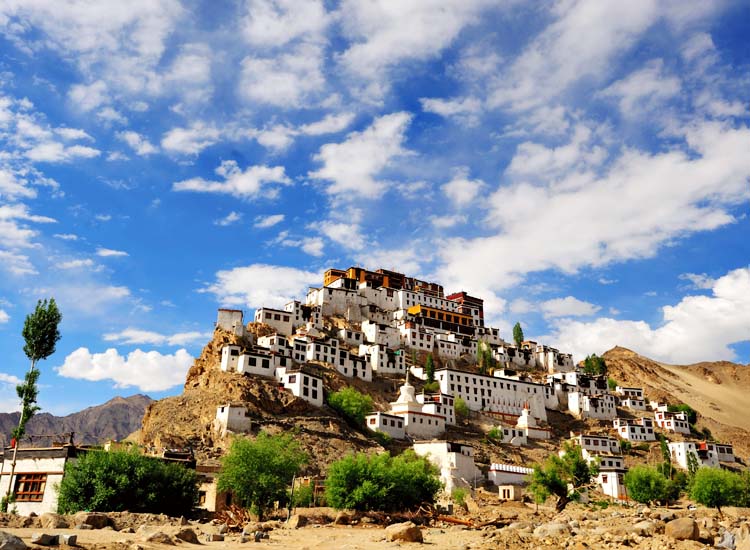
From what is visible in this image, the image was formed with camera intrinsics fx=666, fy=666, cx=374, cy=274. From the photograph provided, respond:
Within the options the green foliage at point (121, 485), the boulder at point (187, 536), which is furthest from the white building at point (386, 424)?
the boulder at point (187, 536)

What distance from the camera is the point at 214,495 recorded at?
38.0 meters

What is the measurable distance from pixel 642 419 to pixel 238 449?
70.5 m

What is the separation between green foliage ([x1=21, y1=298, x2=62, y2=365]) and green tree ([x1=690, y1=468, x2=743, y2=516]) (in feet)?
175

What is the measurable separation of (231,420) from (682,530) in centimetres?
3813

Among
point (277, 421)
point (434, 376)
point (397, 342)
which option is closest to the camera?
point (277, 421)

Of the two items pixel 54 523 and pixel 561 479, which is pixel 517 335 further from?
pixel 54 523

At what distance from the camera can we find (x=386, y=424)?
215 ft

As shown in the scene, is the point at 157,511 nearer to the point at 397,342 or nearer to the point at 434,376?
the point at 434,376

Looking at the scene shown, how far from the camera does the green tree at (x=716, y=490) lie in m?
57.7

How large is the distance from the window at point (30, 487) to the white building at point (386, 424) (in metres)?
35.1

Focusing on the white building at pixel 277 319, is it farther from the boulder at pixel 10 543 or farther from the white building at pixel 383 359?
the boulder at pixel 10 543

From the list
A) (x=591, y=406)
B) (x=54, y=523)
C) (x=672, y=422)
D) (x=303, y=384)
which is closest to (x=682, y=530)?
(x=54, y=523)

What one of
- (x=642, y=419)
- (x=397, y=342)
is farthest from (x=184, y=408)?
(x=642, y=419)

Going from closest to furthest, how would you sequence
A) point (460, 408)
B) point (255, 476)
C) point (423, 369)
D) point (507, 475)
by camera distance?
point (255, 476), point (507, 475), point (460, 408), point (423, 369)
